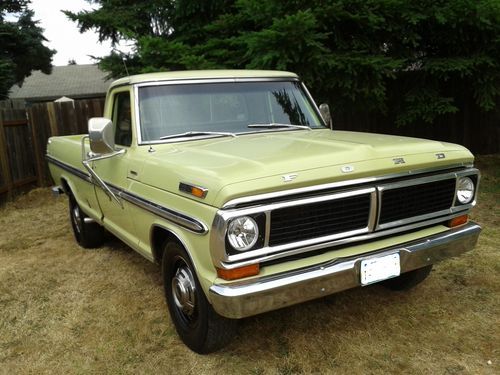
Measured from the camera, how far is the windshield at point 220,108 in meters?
3.68

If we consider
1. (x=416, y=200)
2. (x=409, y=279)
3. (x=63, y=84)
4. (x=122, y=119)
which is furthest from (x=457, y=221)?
(x=63, y=84)

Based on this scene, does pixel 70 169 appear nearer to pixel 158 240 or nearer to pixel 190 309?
pixel 158 240

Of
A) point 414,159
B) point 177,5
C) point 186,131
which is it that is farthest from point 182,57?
point 414,159

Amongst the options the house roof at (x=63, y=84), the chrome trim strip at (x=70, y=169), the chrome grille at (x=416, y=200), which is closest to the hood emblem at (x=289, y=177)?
the chrome grille at (x=416, y=200)

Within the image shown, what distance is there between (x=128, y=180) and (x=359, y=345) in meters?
2.07

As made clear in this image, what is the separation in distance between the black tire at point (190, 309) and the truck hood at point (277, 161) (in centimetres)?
50

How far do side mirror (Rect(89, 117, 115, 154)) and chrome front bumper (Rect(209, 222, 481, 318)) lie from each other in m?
1.58

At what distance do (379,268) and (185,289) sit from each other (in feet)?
4.08

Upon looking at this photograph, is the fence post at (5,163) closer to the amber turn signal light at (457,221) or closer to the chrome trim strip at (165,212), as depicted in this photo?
the chrome trim strip at (165,212)

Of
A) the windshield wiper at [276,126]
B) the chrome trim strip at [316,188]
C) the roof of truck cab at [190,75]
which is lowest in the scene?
the chrome trim strip at [316,188]

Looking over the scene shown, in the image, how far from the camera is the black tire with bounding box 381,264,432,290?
3.72 meters

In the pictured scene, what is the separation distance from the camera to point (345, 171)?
270cm

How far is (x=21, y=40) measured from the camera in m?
14.6

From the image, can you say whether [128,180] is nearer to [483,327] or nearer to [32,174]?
[483,327]
